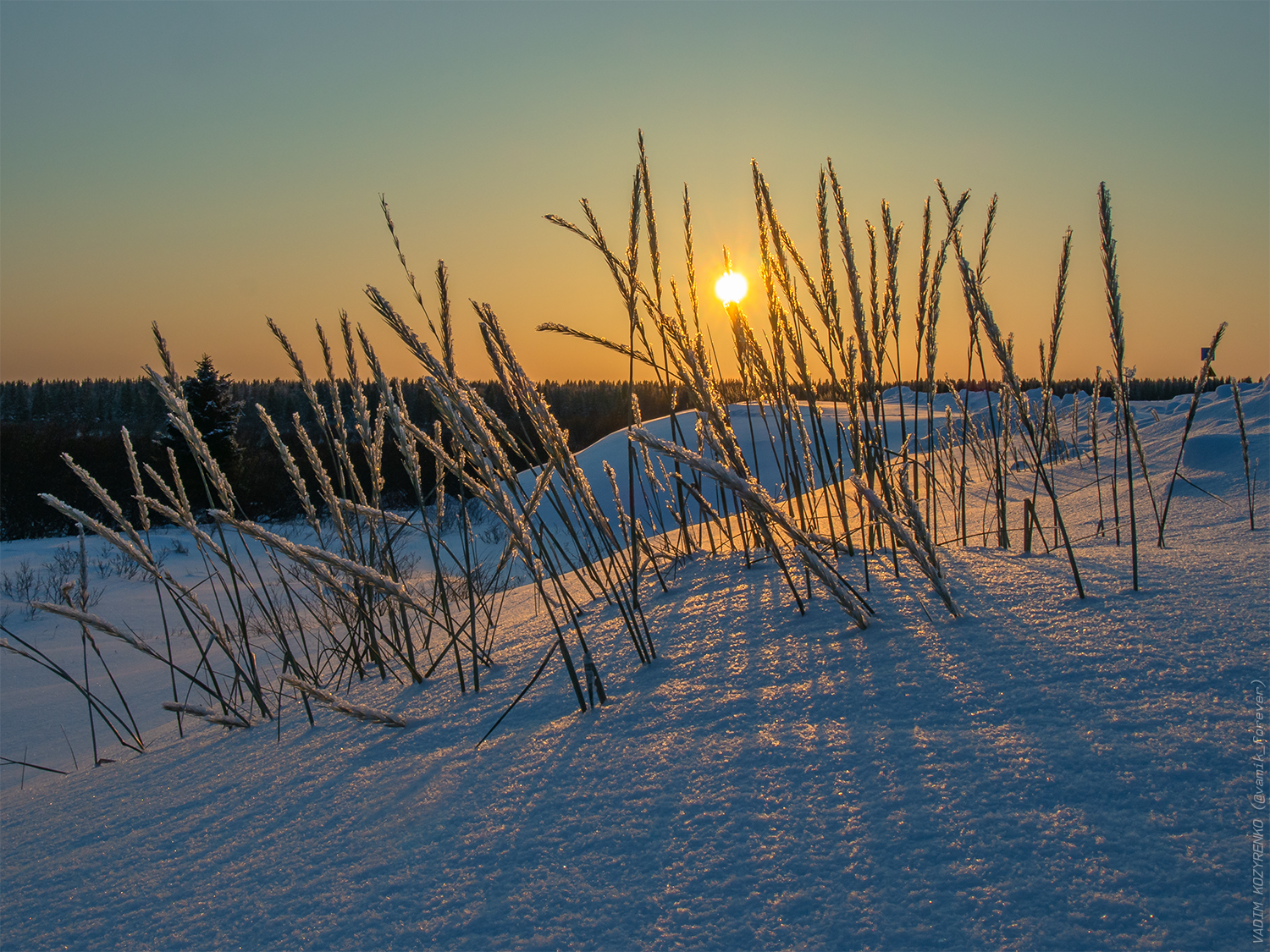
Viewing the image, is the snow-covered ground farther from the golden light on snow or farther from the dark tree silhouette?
the dark tree silhouette

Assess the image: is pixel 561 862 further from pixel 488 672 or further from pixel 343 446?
pixel 343 446

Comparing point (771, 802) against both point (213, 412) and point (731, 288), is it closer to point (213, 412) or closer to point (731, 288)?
point (731, 288)

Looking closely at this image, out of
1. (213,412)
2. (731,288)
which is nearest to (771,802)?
(731,288)

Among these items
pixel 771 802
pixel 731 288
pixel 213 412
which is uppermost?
pixel 213 412

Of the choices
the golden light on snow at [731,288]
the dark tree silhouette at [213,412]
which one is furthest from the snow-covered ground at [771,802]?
the dark tree silhouette at [213,412]

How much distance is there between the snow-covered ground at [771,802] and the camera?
51cm

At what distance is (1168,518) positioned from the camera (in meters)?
1.75

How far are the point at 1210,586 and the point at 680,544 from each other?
134 centimetres

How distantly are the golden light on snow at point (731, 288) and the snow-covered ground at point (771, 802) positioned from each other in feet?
2.74

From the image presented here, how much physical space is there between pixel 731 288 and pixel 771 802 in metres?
1.37

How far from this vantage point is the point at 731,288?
1.76 metres

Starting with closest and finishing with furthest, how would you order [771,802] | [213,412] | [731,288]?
1. [771,802]
2. [731,288]
3. [213,412]

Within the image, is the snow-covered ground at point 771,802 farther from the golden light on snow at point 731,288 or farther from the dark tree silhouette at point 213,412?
the dark tree silhouette at point 213,412

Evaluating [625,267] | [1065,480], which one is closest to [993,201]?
[625,267]
